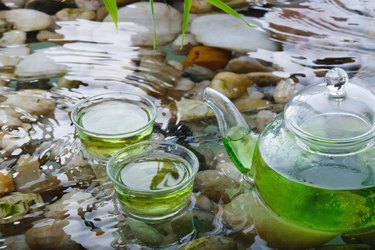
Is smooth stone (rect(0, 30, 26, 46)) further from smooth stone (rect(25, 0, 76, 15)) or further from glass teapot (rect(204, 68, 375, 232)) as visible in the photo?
glass teapot (rect(204, 68, 375, 232))

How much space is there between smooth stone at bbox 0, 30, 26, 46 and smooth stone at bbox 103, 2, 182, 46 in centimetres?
12

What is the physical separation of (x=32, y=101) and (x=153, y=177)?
238 millimetres

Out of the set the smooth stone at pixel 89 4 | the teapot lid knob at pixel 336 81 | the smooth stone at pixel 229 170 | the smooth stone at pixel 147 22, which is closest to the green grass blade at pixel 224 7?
the teapot lid knob at pixel 336 81

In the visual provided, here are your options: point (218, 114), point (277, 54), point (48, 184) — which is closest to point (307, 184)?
point (218, 114)

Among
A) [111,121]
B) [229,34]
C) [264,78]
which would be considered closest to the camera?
[111,121]

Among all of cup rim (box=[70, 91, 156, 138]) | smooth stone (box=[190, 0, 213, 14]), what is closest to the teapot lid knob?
cup rim (box=[70, 91, 156, 138])

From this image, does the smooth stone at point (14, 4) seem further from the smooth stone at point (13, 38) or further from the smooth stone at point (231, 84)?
the smooth stone at point (231, 84)

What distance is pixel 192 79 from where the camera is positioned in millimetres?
979

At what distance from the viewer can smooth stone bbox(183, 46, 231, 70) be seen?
3.30 ft

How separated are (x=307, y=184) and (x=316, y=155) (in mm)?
32

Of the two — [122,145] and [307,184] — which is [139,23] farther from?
[307,184]

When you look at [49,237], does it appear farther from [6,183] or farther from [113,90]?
[113,90]

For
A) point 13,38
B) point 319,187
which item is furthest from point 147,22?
point 319,187

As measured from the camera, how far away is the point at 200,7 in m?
1.15
